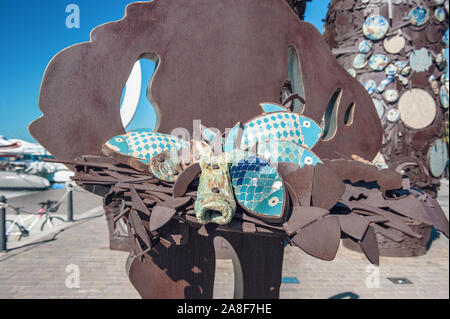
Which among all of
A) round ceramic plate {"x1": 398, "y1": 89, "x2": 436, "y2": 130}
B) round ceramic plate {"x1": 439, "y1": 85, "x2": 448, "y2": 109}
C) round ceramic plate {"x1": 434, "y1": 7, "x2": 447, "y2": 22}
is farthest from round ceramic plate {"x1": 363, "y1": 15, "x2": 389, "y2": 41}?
round ceramic plate {"x1": 439, "y1": 85, "x2": 448, "y2": 109}

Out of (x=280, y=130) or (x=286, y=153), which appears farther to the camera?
(x=280, y=130)

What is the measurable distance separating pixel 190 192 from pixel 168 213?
0.17 metres

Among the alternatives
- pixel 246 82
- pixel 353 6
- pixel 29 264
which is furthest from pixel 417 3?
pixel 29 264

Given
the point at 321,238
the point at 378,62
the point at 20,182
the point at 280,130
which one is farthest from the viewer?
the point at 20,182

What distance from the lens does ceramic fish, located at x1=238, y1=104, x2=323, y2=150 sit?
2.01 meters

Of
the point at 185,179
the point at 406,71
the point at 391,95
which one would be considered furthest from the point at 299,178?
the point at 406,71

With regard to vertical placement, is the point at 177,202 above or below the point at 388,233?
above

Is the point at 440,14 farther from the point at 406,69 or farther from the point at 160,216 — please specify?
the point at 160,216

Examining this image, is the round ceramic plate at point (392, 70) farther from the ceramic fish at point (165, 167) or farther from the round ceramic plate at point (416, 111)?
the ceramic fish at point (165, 167)

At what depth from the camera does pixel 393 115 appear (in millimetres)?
7234

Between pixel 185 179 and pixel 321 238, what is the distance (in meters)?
0.75

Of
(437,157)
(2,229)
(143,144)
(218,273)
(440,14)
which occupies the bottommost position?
(218,273)

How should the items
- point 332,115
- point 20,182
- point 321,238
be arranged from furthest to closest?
point 20,182
point 332,115
point 321,238

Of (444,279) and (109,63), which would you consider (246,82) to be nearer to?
(109,63)
